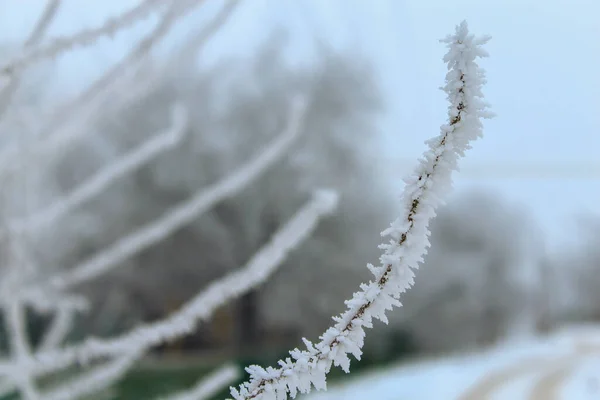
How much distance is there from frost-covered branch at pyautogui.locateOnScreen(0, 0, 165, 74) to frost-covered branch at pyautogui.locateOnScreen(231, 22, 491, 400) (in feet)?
0.32

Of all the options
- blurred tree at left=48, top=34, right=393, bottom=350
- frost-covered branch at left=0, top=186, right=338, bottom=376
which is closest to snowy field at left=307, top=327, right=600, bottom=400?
frost-covered branch at left=0, top=186, right=338, bottom=376

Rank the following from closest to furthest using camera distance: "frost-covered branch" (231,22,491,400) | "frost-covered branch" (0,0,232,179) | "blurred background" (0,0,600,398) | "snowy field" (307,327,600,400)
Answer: "frost-covered branch" (231,22,491,400), "frost-covered branch" (0,0,232,179), "snowy field" (307,327,600,400), "blurred background" (0,0,600,398)

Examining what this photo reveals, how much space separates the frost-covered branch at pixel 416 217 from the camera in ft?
0.24

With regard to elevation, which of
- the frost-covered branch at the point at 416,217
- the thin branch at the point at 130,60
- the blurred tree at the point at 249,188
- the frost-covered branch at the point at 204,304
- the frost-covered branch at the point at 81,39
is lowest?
the frost-covered branch at the point at 416,217

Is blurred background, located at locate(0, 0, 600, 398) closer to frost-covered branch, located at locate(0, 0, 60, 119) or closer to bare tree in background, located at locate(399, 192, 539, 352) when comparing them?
bare tree in background, located at locate(399, 192, 539, 352)

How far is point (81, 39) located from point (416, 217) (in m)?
0.11

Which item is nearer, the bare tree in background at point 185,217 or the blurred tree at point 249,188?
the bare tree in background at point 185,217

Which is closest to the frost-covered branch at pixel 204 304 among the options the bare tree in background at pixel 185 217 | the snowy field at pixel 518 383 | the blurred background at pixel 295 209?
the bare tree in background at pixel 185 217

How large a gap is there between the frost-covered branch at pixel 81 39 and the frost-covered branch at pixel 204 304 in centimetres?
7

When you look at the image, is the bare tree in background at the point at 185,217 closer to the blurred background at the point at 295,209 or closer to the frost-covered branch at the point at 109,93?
the frost-covered branch at the point at 109,93

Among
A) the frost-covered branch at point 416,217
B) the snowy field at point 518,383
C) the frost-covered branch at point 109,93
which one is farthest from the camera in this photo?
the snowy field at point 518,383

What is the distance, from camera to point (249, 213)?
3.80 feet

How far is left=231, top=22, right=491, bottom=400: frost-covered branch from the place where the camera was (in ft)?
0.24

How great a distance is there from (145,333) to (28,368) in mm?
41
